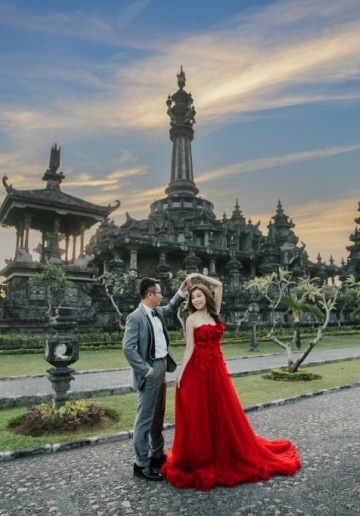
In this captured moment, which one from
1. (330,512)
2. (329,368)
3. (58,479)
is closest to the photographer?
(330,512)

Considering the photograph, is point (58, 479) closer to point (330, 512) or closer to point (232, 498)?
point (232, 498)

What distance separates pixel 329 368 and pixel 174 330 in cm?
1287

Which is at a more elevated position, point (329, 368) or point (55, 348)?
point (55, 348)

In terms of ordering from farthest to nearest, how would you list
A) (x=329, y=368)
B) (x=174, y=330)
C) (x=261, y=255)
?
1. (x=261, y=255)
2. (x=174, y=330)
3. (x=329, y=368)

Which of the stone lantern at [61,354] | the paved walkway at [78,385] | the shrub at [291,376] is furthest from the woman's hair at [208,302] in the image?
the shrub at [291,376]

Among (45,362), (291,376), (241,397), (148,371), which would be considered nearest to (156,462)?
(148,371)

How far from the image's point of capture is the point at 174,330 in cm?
2491

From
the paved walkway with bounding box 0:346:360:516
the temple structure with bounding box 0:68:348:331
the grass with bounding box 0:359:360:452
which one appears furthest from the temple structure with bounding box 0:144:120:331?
the paved walkway with bounding box 0:346:360:516

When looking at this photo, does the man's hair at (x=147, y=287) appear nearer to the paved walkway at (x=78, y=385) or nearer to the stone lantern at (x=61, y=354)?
the stone lantern at (x=61, y=354)

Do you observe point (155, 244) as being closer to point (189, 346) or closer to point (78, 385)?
point (78, 385)

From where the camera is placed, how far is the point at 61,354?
6.61 meters

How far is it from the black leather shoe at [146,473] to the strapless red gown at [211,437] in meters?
0.11

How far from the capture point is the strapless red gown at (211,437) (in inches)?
159

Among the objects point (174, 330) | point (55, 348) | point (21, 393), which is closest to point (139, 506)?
point (55, 348)
